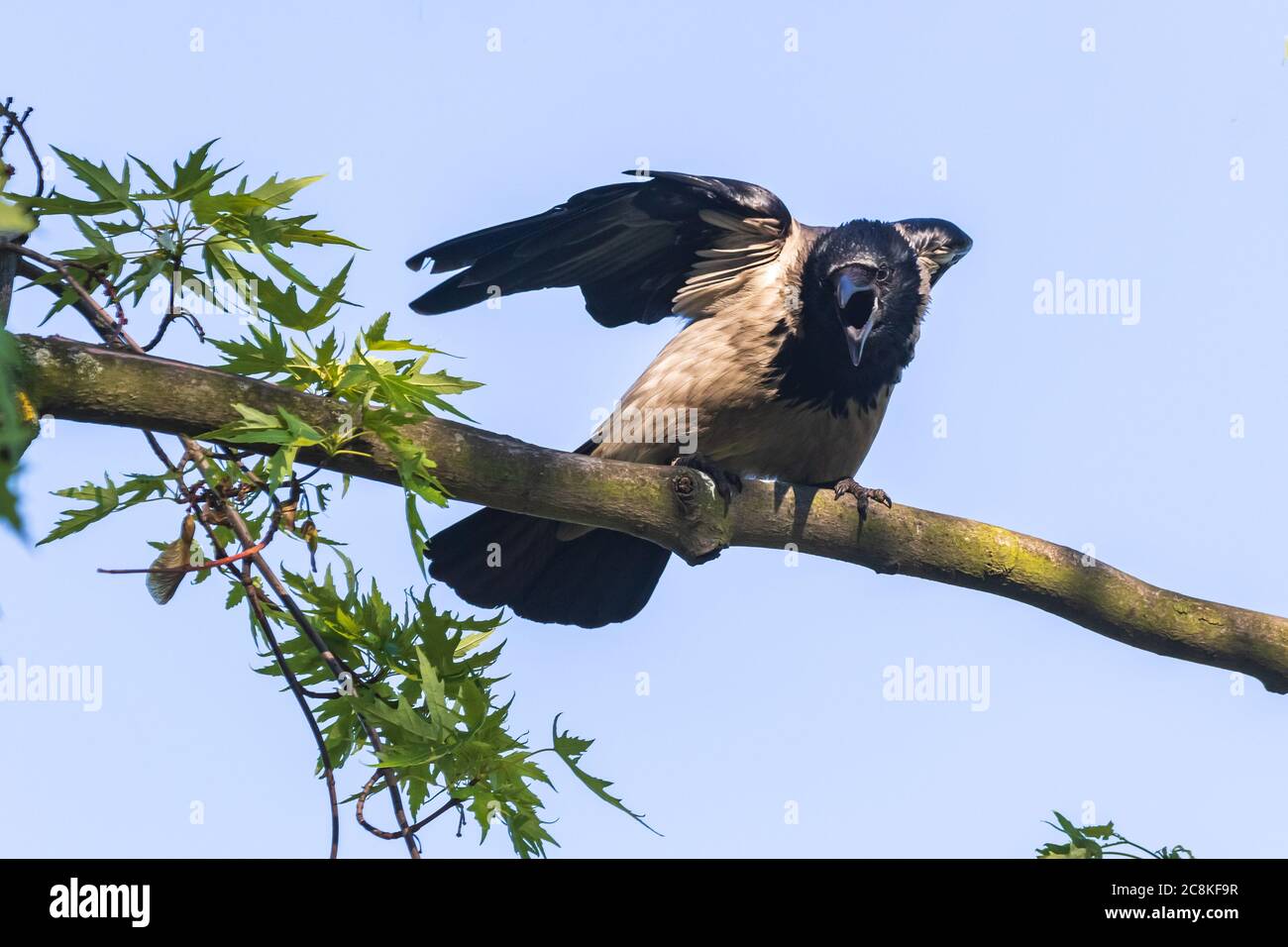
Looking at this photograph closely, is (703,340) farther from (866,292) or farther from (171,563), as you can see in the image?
(171,563)

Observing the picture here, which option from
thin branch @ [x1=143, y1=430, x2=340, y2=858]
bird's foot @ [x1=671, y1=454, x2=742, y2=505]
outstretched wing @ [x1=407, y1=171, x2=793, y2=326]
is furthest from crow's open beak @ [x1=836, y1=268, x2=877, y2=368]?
thin branch @ [x1=143, y1=430, x2=340, y2=858]

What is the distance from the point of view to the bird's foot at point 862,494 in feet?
12.9

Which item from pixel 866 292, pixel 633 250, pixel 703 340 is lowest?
pixel 703 340

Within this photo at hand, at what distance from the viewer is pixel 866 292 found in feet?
15.1

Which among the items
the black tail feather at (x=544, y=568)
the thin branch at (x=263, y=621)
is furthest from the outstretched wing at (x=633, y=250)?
the thin branch at (x=263, y=621)

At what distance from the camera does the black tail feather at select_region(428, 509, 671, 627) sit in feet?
15.4

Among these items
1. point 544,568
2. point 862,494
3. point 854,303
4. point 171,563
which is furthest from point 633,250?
point 171,563

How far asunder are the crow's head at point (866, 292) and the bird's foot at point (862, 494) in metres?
0.49

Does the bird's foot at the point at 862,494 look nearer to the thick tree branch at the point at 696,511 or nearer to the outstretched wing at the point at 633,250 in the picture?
the thick tree branch at the point at 696,511

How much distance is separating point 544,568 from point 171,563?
222 centimetres

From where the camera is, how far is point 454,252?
445cm

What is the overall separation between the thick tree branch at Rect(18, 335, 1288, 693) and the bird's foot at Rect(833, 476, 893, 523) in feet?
0.16

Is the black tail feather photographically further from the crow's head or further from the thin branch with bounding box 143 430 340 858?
the thin branch with bounding box 143 430 340 858
